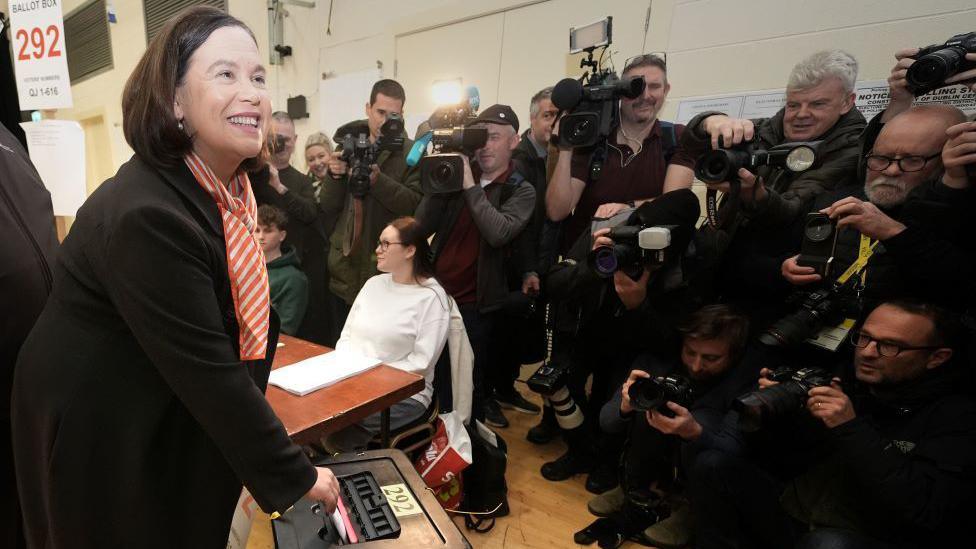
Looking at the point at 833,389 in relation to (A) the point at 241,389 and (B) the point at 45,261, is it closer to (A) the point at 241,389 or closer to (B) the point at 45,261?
(A) the point at 241,389

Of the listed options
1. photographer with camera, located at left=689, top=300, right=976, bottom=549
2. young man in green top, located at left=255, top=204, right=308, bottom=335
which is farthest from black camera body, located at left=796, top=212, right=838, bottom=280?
young man in green top, located at left=255, top=204, right=308, bottom=335

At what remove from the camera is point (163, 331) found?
2.19ft

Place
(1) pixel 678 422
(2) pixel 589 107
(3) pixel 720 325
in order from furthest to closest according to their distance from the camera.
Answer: (2) pixel 589 107
(3) pixel 720 325
(1) pixel 678 422

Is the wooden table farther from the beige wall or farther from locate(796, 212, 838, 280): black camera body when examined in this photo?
the beige wall

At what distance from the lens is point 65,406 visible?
0.74 metres

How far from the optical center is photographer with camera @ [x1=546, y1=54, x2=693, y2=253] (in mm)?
1936

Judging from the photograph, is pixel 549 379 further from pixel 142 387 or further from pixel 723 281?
pixel 142 387

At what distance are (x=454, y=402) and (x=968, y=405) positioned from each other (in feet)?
5.10

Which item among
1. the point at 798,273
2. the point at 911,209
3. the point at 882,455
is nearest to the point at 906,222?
the point at 911,209

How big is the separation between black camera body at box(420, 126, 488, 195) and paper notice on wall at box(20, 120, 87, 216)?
4.10 ft

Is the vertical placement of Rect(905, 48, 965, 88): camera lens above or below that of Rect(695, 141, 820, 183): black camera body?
above

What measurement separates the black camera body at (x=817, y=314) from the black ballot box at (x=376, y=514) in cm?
105

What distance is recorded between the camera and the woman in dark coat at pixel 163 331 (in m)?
0.67

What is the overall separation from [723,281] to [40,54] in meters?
2.60
